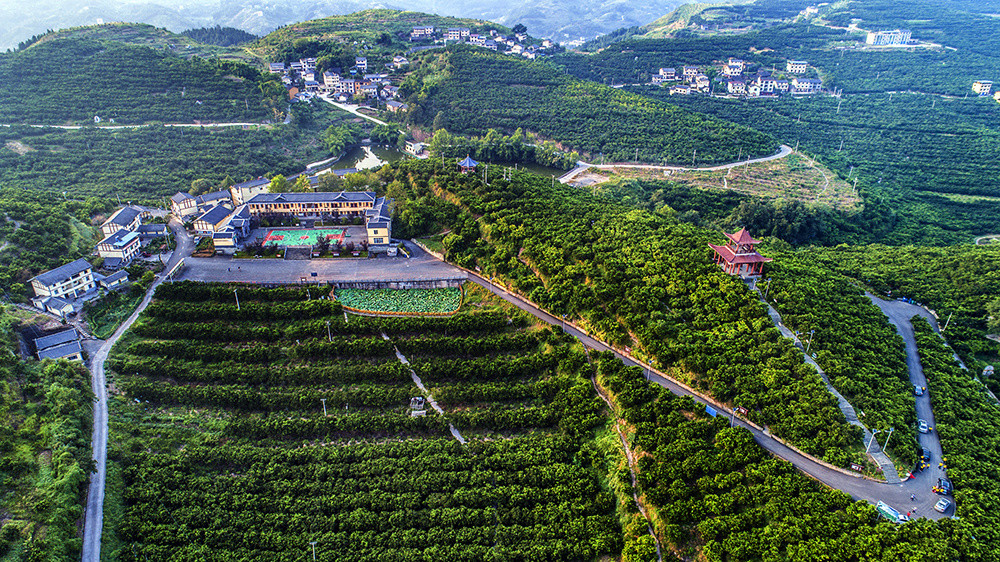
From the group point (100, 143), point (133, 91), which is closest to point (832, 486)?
point (100, 143)

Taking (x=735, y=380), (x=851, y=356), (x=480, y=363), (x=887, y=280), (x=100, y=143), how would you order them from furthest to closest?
(x=100, y=143) → (x=887, y=280) → (x=480, y=363) → (x=851, y=356) → (x=735, y=380)

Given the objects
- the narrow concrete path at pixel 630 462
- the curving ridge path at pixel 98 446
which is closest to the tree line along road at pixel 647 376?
the curving ridge path at pixel 98 446

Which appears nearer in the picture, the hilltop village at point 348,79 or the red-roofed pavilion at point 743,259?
the red-roofed pavilion at point 743,259

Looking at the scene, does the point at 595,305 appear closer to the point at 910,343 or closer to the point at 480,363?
the point at 480,363

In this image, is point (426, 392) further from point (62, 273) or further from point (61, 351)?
point (62, 273)

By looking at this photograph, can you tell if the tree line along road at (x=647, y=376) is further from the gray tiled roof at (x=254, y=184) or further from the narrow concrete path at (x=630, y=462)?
the gray tiled roof at (x=254, y=184)
